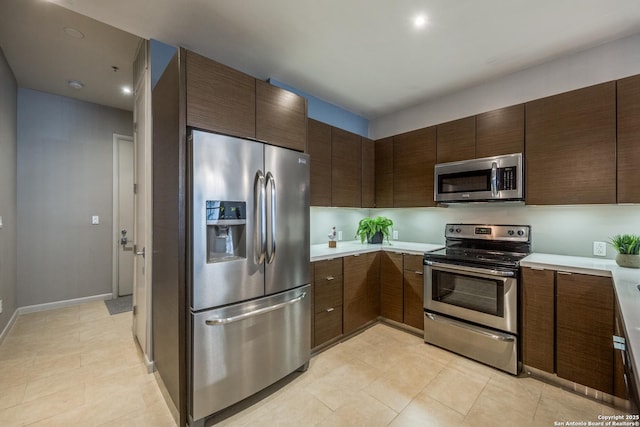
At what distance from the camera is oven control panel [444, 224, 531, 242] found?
2615mm

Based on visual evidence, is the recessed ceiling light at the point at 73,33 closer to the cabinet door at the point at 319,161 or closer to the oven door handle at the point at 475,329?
A: the cabinet door at the point at 319,161

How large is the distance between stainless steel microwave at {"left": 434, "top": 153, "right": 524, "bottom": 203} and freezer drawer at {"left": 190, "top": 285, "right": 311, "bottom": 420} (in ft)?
6.14

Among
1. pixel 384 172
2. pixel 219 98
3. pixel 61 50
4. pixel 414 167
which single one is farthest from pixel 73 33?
pixel 414 167

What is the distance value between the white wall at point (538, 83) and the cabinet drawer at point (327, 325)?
257 cm

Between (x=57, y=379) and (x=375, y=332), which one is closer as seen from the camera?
(x=57, y=379)

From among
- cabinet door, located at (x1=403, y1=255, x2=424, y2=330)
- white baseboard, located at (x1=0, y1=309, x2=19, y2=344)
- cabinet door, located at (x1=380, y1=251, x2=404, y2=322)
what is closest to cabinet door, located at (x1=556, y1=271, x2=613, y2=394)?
cabinet door, located at (x1=403, y1=255, x2=424, y2=330)

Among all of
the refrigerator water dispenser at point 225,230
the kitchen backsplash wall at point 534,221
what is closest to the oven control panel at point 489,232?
the kitchen backsplash wall at point 534,221

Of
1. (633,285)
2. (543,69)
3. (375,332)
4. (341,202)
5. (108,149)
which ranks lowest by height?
(375,332)

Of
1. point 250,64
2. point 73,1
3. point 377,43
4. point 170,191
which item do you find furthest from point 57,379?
point 377,43

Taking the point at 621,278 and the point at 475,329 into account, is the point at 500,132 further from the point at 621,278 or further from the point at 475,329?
the point at 475,329

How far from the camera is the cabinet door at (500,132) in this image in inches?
97.9

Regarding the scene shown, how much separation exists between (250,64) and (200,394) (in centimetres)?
272

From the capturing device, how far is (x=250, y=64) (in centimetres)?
261

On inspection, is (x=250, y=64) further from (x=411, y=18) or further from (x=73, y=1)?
(x=411, y=18)
